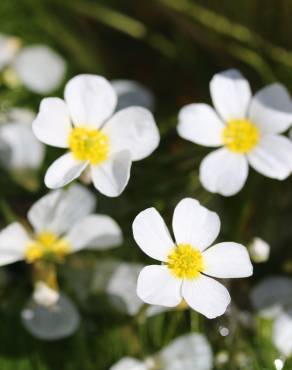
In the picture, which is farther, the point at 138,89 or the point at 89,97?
the point at 138,89

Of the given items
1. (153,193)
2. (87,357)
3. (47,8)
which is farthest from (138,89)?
(87,357)

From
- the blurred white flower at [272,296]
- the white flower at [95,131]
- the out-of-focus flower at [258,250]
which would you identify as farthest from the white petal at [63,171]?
the blurred white flower at [272,296]

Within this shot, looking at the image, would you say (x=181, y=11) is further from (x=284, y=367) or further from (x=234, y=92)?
(x=284, y=367)

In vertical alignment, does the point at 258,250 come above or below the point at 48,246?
above

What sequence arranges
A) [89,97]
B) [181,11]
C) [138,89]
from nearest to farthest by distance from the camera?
[89,97], [138,89], [181,11]

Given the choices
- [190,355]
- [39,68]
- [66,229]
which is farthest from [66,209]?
[39,68]

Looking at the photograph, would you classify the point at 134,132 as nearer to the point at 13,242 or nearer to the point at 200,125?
the point at 200,125
